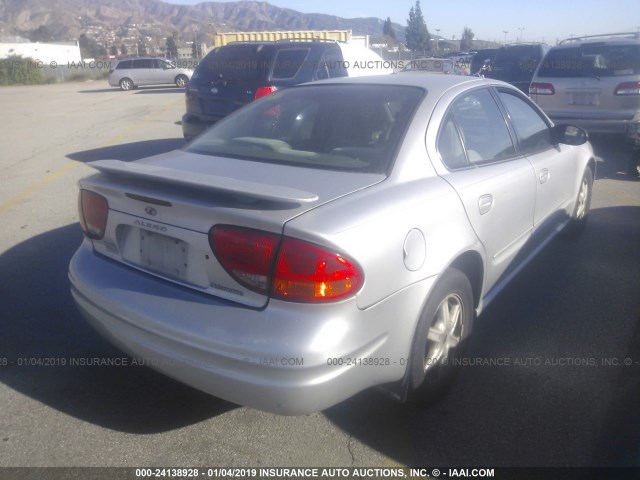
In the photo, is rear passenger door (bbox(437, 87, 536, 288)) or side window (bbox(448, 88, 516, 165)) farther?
side window (bbox(448, 88, 516, 165))

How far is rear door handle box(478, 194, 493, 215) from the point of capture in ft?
10.5

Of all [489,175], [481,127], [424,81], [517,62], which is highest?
[517,62]

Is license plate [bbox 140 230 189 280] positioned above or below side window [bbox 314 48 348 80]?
below

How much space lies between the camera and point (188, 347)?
8.04ft

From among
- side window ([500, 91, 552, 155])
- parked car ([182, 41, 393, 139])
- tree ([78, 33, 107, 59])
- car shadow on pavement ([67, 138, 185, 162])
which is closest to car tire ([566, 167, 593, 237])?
side window ([500, 91, 552, 155])

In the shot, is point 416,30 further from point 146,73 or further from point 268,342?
point 268,342

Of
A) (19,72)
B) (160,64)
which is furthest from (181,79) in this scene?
(19,72)

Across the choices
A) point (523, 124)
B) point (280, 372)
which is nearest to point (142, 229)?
point (280, 372)

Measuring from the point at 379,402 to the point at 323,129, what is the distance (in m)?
1.53

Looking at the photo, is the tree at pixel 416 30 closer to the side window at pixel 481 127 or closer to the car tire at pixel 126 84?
the car tire at pixel 126 84

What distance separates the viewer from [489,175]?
11.2ft

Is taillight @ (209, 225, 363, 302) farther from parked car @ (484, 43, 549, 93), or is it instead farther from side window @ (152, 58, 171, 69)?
side window @ (152, 58, 171, 69)

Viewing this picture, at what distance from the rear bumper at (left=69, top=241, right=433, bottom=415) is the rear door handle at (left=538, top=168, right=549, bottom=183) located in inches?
72.2

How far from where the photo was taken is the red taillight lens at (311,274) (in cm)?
230
